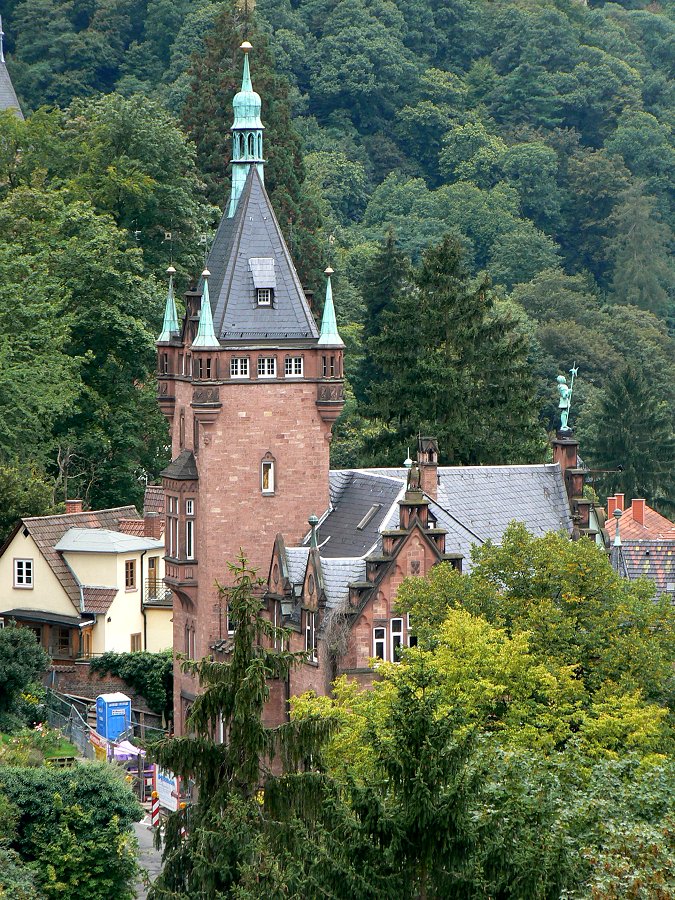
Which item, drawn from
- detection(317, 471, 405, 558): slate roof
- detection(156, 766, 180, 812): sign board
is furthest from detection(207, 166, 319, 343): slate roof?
detection(156, 766, 180, 812): sign board

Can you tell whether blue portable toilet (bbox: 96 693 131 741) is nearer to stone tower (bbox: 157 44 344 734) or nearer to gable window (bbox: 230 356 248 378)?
stone tower (bbox: 157 44 344 734)

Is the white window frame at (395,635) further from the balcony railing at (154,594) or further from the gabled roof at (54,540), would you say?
the gabled roof at (54,540)

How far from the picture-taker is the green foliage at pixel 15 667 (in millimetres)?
87562

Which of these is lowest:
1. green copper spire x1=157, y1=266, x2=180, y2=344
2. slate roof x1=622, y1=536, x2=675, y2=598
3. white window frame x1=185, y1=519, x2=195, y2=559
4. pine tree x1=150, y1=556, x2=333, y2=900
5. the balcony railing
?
pine tree x1=150, y1=556, x2=333, y2=900

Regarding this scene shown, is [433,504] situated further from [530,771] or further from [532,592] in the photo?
[530,771]

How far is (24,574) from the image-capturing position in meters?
102

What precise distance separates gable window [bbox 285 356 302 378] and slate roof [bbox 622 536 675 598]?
13.7m

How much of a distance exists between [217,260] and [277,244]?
237cm

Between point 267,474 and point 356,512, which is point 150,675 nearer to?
point 267,474

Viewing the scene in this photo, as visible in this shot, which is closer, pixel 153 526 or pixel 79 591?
pixel 79 591

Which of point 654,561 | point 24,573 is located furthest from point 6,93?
point 654,561

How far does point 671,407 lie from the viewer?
16862 cm

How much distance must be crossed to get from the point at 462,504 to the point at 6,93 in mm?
90900

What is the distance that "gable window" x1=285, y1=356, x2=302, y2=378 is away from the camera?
87312 millimetres
